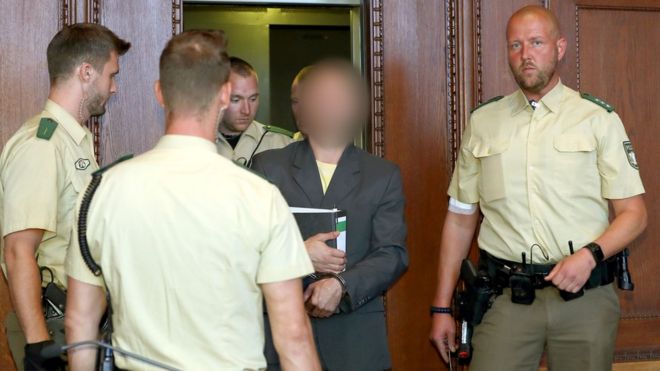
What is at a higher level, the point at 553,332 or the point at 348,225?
the point at 348,225

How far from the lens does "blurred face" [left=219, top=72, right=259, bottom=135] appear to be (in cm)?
292

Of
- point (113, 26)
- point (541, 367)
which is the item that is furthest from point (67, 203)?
point (541, 367)

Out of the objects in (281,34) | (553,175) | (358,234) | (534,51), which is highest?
(281,34)

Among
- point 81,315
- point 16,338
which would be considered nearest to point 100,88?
point 16,338

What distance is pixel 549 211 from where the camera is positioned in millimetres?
2846

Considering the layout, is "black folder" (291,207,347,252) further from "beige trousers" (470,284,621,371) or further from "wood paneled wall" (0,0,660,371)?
"wood paneled wall" (0,0,660,371)

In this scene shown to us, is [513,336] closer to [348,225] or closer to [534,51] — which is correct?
[348,225]

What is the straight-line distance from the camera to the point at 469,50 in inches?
133

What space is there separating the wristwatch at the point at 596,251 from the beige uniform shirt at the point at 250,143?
113 cm

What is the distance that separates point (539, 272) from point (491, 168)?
39cm

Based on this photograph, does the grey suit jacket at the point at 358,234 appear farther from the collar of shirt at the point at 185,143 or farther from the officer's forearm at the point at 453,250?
the collar of shirt at the point at 185,143

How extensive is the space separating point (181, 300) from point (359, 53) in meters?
1.82

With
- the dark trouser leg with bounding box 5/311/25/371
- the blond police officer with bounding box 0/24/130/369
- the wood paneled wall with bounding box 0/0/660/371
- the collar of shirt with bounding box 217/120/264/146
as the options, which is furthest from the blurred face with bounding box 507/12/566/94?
the dark trouser leg with bounding box 5/311/25/371

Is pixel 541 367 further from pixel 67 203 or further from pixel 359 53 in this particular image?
pixel 67 203
